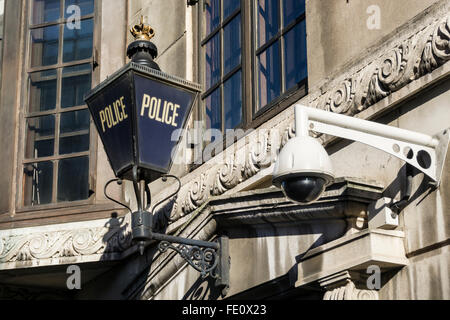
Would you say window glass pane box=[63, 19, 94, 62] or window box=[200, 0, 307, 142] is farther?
window glass pane box=[63, 19, 94, 62]

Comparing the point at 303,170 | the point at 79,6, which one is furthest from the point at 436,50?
the point at 79,6

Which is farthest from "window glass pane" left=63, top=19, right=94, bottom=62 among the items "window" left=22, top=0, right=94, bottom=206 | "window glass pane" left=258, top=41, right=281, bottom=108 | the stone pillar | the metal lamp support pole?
the stone pillar

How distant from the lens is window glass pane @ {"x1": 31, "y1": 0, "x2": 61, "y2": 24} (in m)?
12.0

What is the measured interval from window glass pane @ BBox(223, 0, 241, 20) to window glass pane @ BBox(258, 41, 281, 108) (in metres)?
0.86

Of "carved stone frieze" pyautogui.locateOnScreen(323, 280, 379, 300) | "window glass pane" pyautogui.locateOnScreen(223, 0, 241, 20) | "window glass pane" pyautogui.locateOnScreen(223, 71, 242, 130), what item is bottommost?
"carved stone frieze" pyautogui.locateOnScreen(323, 280, 379, 300)

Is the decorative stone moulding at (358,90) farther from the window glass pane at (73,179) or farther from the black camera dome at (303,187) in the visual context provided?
the window glass pane at (73,179)

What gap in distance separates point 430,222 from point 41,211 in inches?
224

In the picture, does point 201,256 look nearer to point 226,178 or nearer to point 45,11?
point 226,178

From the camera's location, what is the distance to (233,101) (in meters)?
9.36

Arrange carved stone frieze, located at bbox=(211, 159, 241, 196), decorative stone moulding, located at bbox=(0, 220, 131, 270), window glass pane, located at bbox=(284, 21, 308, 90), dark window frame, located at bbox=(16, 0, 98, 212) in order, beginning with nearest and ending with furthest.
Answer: window glass pane, located at bbox=(284, 21, 308, 90)
carved stone frieze, located at bbox=(211, 159, 241, 196)
decorative stone moulding, located at bbox=(0, 220, 131, 270)
dark window frame, located at bbox=(16, 0, 98, 212)

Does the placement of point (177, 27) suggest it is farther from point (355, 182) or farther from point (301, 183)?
point (301, 183)

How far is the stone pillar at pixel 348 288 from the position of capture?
6.41 metres

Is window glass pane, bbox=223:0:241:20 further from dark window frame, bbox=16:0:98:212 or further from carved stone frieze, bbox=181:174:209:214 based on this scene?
dark window frame, bbox=16:0:98:212
